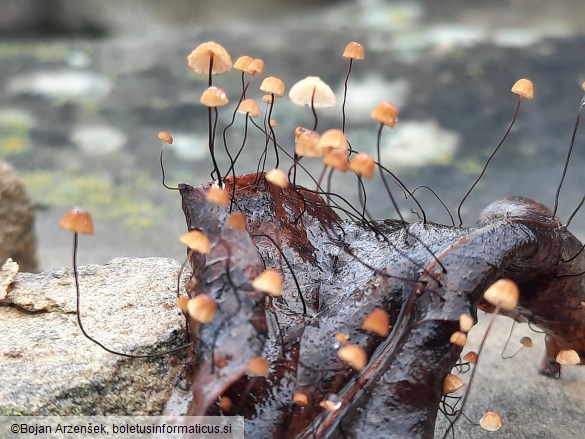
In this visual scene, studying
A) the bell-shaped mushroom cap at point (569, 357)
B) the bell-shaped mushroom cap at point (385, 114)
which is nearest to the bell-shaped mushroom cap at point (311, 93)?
the bell-shaped mushroom cap at point (385, 114)

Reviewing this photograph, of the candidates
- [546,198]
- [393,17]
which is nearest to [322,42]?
[393,17]

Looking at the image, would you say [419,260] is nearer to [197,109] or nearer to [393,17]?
[197,109]

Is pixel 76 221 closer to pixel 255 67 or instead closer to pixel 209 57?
pixel 209 57

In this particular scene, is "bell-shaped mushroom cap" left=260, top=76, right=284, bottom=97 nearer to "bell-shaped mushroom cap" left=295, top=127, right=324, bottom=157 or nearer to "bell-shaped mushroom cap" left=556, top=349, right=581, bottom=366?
"bell-shaped mushroom cap" left=295, top=127, right=324, bottom=157

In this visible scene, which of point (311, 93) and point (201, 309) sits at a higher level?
point (311, 93)

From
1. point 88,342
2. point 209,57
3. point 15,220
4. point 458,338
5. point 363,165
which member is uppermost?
point 209,57

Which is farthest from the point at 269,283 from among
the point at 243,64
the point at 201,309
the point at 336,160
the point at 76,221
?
the point at 243,64
